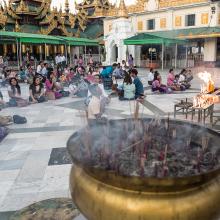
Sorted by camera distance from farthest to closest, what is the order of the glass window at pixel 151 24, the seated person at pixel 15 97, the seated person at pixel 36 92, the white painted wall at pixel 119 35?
the glass window at pixel 151 24
the white painted wall at pixel 119 35
the seated person at pixel 36 92
the seated person at pixel 15 97

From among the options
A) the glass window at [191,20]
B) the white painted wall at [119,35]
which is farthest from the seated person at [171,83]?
the glass window at [191,20]

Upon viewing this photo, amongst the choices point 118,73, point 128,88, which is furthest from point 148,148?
point 118,73

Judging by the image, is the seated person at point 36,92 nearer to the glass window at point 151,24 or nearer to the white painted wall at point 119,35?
the white painted wall at point 119,35

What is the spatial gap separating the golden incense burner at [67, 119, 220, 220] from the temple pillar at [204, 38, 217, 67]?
24774mm

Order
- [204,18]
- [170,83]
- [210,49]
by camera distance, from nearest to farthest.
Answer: [170,83] → [210,49] → [204,18]

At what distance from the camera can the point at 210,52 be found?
83.1ft

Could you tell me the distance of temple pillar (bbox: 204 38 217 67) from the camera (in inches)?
986

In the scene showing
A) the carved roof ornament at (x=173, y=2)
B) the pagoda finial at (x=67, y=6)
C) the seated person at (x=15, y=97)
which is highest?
the pagoda finial at (x=67, y=6)

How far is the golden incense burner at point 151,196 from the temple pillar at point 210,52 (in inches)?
975

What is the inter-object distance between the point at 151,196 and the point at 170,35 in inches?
1028

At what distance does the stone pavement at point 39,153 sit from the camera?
144 inches

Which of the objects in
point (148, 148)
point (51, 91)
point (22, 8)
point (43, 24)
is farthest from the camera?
point (43, 24)

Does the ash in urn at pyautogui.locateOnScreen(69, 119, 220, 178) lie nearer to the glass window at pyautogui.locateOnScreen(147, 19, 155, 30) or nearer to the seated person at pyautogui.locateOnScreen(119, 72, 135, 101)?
the seated person at pyautogui.locateOnScreen(119, 72, 135, 101)

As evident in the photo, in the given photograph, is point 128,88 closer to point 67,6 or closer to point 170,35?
point 170,35
